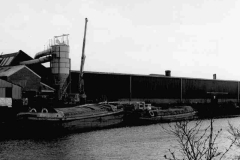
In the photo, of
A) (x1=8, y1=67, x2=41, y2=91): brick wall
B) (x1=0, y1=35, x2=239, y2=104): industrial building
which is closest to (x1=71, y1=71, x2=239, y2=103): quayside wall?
(x1=0, y1=35, x2=239, y2=104): industrial building

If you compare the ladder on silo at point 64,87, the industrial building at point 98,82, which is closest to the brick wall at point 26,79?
the industrial building at point 98,82

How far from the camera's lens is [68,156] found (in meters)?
25.8

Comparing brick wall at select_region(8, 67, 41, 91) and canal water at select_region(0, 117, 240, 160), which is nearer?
canal water at select_region(0, 117, 240, 160)

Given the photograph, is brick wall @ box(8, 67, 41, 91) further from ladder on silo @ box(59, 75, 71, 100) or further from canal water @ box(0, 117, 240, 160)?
canal water @ box(0, 117, 240, 160)

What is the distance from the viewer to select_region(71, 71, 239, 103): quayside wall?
6591 centimetres

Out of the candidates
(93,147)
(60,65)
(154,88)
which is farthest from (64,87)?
(93,147)

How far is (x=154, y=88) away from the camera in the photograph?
76.0m

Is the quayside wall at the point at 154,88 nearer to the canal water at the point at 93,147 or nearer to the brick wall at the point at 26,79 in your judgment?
the brick wall at the point at 26,79

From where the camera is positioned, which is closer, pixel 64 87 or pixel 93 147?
pixel 93 147

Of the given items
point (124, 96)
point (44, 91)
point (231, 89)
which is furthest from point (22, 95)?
point (231, 89)

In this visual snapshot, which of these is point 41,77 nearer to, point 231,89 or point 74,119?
point 74,119

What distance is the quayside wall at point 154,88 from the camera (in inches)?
2595

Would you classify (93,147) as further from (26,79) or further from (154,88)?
(154,88)

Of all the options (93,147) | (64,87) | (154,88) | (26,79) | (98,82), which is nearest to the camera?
(93,147)
